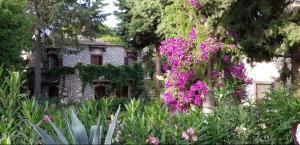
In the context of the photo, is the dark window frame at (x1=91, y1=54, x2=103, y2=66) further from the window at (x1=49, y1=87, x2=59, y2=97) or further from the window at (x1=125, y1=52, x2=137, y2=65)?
the window at (x1=49, y1=87, x2=59, y2=97)

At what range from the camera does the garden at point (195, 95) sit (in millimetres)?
5926

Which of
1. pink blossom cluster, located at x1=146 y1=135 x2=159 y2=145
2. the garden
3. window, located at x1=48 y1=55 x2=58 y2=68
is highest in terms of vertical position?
window, located at x1=48 y1=55 x2=58 y2=68

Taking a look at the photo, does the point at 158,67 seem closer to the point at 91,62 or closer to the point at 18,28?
the point at 91,62

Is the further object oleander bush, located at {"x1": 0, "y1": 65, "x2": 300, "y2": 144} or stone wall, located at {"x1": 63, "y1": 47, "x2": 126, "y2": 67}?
stone wall, located at {"x1": 63, "y1": 47, "x2": 126, "y2": 67}

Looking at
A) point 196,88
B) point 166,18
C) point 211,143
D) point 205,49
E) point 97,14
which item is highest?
point 97,14

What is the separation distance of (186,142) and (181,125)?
596 millimetres

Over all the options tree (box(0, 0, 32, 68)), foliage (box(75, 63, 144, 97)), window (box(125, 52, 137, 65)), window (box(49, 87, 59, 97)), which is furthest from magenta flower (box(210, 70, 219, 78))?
window (box(125, 52, 137, 65))

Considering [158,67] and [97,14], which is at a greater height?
[97,14]

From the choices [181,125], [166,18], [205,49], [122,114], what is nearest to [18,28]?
[166,18]

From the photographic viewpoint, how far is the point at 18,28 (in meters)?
21.7

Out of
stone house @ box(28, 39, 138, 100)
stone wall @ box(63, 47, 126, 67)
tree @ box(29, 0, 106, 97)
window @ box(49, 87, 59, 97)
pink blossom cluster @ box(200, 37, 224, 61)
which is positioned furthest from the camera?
stone wall @ box(63, 47, 126, 67)

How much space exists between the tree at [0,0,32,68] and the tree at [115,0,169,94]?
851 cm

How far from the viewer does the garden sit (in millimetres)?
5926

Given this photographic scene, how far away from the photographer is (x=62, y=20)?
31344mm
